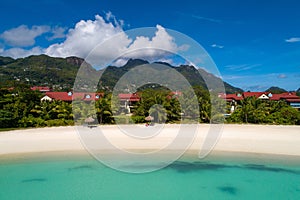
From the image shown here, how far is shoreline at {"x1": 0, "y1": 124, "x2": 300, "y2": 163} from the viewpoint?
14.0m

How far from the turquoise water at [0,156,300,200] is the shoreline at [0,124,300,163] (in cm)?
132

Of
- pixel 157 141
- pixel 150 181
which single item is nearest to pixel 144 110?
pixel 157 141

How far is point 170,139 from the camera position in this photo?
1645 centimetres

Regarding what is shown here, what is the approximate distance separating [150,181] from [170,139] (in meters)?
5.76

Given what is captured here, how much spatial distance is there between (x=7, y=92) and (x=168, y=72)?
1345 cm

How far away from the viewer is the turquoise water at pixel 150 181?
9.55 m

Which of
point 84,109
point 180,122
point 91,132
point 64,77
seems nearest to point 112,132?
point 91,132

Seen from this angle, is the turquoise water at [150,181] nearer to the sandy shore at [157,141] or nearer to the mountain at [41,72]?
the sandy shore at [157,141]

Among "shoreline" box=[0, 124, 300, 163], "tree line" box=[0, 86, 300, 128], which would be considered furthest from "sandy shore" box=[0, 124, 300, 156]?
"tree line" box=[0, 86, 300, 128]

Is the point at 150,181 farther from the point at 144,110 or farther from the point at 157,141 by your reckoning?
the point at 144,110

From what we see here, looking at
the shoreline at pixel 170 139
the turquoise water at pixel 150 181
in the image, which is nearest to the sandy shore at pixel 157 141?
the shoreline at pixel 170 139

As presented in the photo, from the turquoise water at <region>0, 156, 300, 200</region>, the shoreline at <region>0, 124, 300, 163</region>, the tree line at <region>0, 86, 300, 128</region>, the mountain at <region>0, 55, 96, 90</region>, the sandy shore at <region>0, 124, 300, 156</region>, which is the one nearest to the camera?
the turquoise water at <region>0, 156, 300, 200</region>

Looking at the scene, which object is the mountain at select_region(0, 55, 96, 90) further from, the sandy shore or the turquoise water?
the turquoise water

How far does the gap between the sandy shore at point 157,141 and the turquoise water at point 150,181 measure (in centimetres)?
187
